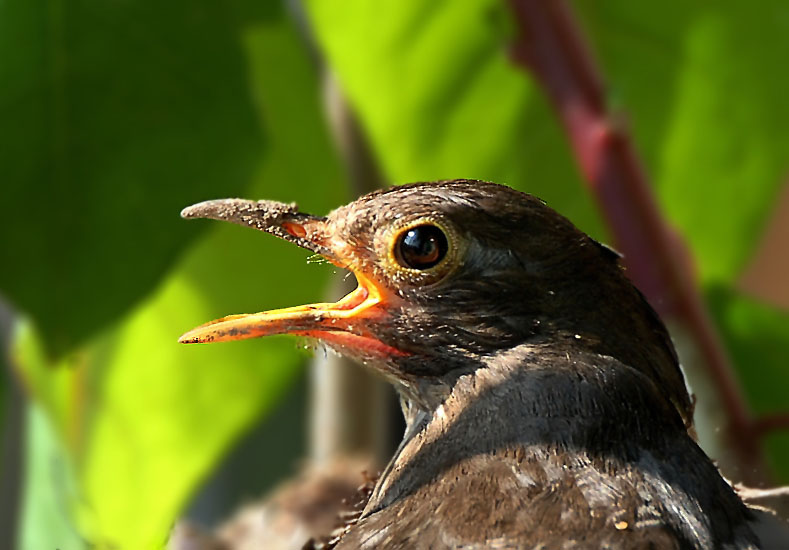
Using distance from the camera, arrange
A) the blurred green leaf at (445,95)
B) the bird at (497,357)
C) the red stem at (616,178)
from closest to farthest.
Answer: the bird at (497,357) → the red stem at (616,178) → the blurred green leaf at (445,95)

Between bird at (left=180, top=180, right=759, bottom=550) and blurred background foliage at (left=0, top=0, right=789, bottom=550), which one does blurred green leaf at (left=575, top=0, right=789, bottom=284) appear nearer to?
blurred background foliage at (left=0, top=0, right=789, bottom=550)

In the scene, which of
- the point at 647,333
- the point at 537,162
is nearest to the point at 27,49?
the point at 537,162

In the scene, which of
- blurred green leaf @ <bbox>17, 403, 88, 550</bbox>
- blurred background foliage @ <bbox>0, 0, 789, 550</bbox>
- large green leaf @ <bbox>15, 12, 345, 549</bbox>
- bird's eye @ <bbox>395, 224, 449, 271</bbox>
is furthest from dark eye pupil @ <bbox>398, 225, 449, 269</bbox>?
large green leaf @ <bbox>15, 12, 345, 549</bbox>

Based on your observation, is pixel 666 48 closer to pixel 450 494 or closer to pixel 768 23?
pixel 768 23

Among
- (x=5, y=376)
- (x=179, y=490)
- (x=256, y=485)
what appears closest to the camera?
(x=5, y=376)

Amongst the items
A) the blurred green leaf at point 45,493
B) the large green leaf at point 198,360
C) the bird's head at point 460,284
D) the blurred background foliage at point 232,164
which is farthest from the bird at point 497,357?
the large green leaf at point 198,360

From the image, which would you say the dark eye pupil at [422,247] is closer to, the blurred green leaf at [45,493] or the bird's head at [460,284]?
the bird's head at [460,284]

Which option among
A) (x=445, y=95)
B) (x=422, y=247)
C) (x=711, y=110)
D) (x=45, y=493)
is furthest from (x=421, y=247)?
(x=711, y=110)
